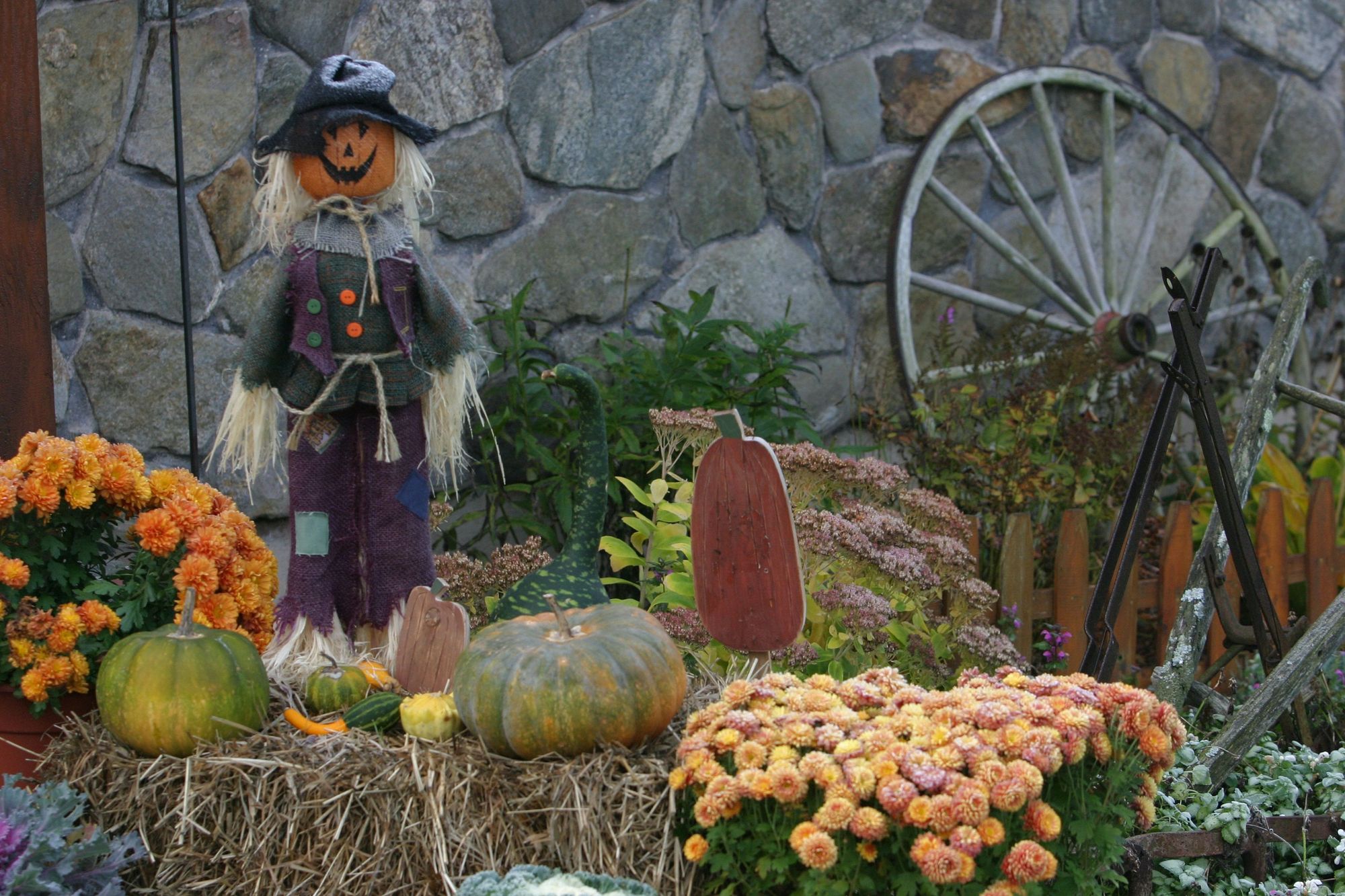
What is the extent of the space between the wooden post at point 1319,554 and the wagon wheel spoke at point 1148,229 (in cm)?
120

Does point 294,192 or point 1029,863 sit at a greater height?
point 294,192

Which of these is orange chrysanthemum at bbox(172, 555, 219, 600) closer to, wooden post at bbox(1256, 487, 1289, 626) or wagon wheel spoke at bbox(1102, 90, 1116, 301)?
wooden post at bbox(1256, 487, 1289, 626)

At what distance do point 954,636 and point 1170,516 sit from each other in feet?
4.20

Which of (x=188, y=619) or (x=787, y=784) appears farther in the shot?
(x=188, y=619)

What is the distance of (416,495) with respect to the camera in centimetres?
247

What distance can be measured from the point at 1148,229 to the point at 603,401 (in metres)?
2.48

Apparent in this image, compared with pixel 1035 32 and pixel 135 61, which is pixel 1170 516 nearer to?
pixel 1035 32

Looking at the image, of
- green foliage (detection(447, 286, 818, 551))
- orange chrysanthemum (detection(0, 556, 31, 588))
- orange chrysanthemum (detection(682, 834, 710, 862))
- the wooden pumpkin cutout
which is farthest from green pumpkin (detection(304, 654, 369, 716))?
green foliage (detection(447, 286, 818, 551))

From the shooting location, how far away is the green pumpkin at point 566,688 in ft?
→ 6.07

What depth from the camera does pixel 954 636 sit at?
102 inches

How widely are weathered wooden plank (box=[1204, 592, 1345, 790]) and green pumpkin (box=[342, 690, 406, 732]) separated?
1.49 meters

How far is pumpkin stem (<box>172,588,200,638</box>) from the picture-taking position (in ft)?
6.68

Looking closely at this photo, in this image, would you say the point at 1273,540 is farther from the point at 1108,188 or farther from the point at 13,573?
the point at 13,573

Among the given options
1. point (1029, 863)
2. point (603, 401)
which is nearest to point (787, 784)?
point (1029, 863)
